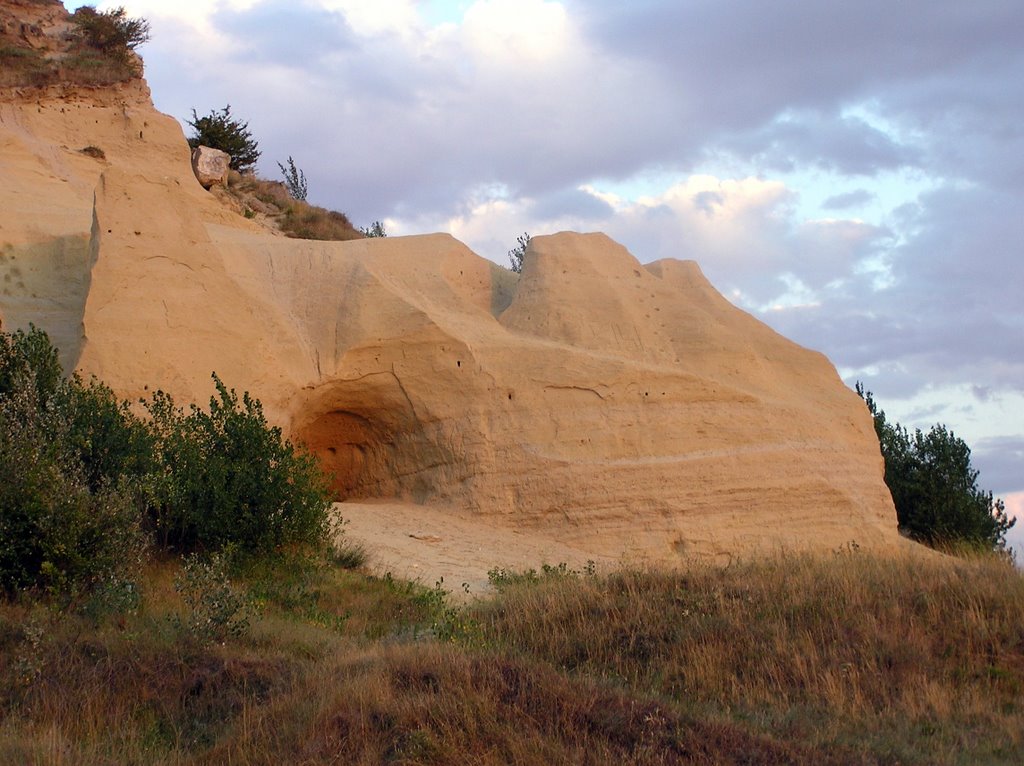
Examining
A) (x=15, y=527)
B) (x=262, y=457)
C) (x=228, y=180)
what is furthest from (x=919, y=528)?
(x=228, y=180)

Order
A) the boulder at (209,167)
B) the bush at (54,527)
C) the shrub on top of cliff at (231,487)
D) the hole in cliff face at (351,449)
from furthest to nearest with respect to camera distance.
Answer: the boulder at (209,167) → the hole in cliff face at (351,449) → the shrub on top of cliff at (231,487) → the bush at (54,527)

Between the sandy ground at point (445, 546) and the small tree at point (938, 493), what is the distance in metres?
8.19

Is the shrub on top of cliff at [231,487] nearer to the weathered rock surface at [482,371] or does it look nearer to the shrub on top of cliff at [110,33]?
the weathered rock surface at [482,371]

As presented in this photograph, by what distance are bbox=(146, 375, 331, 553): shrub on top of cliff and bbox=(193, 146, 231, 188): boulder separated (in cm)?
1363

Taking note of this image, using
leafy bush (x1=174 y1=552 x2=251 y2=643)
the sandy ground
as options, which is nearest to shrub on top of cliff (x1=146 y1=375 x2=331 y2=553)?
the sandy ground

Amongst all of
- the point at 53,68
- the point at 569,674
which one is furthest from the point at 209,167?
the point at 569,674

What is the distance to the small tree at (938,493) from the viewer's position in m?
19.6

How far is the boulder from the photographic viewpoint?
83.9 ft

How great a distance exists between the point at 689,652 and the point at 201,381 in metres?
8.34

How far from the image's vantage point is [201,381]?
14.4 metres

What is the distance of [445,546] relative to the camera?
545 inches

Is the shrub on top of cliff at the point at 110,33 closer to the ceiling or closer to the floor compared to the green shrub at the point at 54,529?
closer to the ceiling

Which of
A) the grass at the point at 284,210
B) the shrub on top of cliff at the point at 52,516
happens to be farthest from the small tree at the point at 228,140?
the shrub on top of cliff at the point at 52,516

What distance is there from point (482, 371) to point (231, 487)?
450 cm
